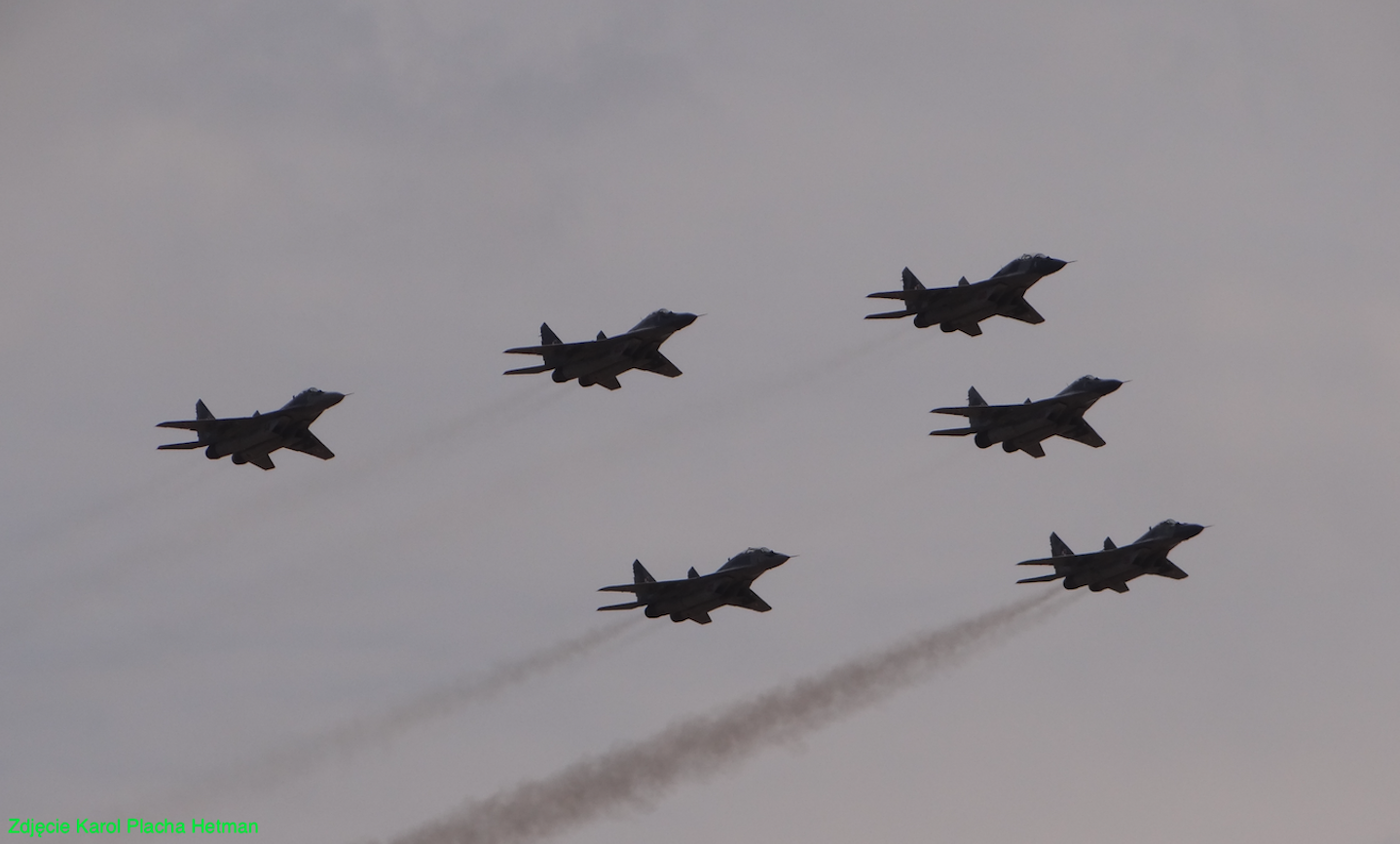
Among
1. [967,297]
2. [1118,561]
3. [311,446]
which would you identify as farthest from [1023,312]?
[311,446]

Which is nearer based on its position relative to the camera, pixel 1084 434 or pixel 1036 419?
pixel 1036 419

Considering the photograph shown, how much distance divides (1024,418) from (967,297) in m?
6.97

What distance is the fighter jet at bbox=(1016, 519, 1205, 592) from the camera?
110250mm

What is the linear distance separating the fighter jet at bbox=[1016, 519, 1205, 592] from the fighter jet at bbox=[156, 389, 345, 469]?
3757 cm

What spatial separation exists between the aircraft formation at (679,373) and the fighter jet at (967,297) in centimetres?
5

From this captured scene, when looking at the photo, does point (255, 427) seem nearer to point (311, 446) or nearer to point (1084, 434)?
point (311, 446)

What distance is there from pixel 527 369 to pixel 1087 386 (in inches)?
1130

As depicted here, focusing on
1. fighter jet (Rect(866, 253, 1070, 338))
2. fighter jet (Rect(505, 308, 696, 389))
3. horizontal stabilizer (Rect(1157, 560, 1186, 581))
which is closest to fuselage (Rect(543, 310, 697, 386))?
fighter jet (Rect(505, 308, 696, 389))

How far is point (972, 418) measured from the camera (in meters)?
112

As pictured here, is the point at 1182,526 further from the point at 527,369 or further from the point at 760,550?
the point at 527,369

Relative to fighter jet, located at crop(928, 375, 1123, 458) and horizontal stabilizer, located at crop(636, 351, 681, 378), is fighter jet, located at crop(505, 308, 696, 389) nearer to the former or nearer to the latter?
horizontal stabilizer, located at crop(636, 351, 681, 378)

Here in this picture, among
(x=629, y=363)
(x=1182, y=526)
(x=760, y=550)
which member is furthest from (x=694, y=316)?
(x=1182, y=526)

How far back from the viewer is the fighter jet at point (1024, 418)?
363ft

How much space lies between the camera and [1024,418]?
111 m
